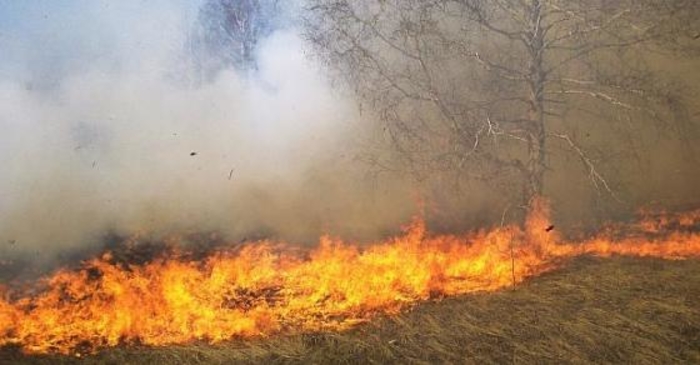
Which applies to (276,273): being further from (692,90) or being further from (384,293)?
(692,90)

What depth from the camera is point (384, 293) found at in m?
6.40

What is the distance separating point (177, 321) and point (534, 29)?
19.4 feet

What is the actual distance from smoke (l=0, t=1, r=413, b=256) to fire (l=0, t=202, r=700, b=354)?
97 cm

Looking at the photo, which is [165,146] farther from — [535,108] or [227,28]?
[227,28]

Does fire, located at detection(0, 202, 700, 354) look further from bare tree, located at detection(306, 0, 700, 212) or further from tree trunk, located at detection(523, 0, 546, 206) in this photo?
bare tree, located at detection(306, 0, 700, 212)

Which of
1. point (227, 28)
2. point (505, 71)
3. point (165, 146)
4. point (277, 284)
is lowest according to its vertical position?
point (277, 284)

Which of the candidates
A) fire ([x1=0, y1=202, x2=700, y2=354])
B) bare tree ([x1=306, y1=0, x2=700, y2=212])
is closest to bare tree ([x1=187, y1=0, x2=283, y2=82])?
bare tree ([x1=306, y1=0, x2=700, y2=212])

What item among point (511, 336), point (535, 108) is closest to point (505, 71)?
point (535, 108)

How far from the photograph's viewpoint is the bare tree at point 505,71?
316 inches

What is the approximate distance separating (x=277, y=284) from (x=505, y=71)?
4555mm

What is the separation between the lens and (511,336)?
5.38 meters

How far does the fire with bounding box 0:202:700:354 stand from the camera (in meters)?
5.69

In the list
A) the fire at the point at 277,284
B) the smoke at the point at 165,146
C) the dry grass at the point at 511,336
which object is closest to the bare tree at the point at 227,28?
the smoke at the point at 165,146

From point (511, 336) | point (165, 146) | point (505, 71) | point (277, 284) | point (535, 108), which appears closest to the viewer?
point (511, 336)
